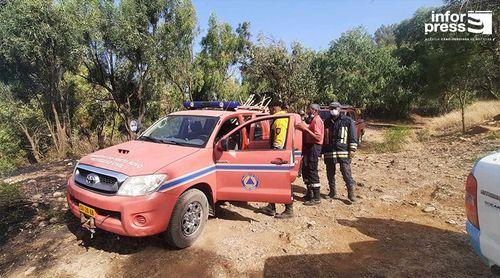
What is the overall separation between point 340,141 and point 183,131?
2.77m

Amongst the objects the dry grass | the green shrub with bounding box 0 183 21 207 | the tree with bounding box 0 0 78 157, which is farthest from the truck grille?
the dry grass

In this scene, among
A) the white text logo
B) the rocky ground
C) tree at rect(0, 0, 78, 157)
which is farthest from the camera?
the white text logo

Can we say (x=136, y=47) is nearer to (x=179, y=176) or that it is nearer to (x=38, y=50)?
(x=38, y=50)

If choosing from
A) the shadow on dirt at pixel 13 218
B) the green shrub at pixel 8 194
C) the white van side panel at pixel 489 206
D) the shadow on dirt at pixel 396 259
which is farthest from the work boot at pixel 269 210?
the green shrub at pixel 8 194

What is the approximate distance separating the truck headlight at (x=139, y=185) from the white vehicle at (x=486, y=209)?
3.01 m

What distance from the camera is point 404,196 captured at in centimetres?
663

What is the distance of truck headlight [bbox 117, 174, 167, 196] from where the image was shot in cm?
382

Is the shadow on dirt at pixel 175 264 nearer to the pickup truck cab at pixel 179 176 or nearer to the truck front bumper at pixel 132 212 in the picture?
the pickup truck cab at pixel 179 176

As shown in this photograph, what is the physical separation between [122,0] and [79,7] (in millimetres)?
1704

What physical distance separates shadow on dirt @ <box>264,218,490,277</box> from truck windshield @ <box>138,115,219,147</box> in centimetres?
189

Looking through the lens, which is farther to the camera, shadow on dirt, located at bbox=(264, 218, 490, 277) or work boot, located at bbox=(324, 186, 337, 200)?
work boot, located at bbox=(324, 186, 337, 200)

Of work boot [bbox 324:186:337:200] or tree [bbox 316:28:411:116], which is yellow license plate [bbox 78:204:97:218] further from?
tree [bbox 316:28:411:116]

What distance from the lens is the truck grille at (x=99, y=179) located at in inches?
152
